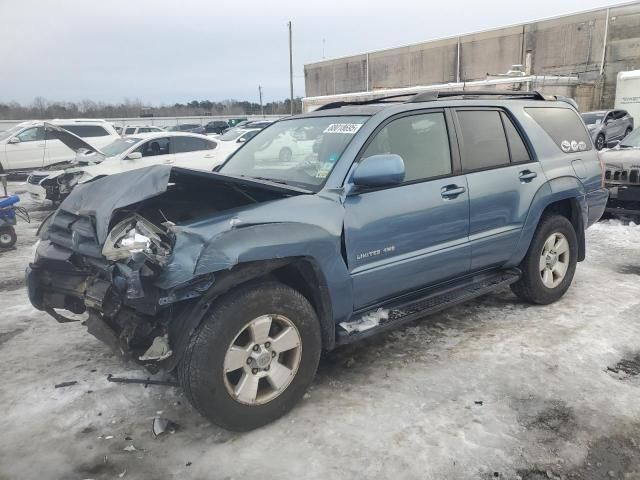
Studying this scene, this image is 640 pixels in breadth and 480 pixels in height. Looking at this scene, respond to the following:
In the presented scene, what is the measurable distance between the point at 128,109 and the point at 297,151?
72.1m

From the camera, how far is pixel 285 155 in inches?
156

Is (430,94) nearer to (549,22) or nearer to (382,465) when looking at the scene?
(382,465)

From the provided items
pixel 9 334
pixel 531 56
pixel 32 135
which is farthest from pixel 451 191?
pixel 531 56

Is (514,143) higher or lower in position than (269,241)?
higher

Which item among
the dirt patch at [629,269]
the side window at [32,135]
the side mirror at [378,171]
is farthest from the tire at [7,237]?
the side window at [32,135]

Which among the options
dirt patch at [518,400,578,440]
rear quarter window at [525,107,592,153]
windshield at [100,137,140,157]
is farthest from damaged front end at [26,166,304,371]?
windshield at [100,137,140,157]

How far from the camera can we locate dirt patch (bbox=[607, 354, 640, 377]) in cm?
356

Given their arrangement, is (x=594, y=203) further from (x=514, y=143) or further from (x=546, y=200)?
(x=514, y=143)

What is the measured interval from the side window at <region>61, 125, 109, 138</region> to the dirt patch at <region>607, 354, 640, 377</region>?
1577 cm

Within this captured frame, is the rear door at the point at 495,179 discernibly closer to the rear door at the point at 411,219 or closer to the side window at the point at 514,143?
the side window at the point at 514,143

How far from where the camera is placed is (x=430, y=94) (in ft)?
13.5

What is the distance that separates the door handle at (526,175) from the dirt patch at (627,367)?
5.25 ft

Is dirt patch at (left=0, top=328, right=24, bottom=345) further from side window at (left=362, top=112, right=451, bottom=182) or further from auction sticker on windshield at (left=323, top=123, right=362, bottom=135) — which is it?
side window at (left=362, top=112, right=451, bottom=182)

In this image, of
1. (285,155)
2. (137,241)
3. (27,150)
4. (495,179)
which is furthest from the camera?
(27,150)
